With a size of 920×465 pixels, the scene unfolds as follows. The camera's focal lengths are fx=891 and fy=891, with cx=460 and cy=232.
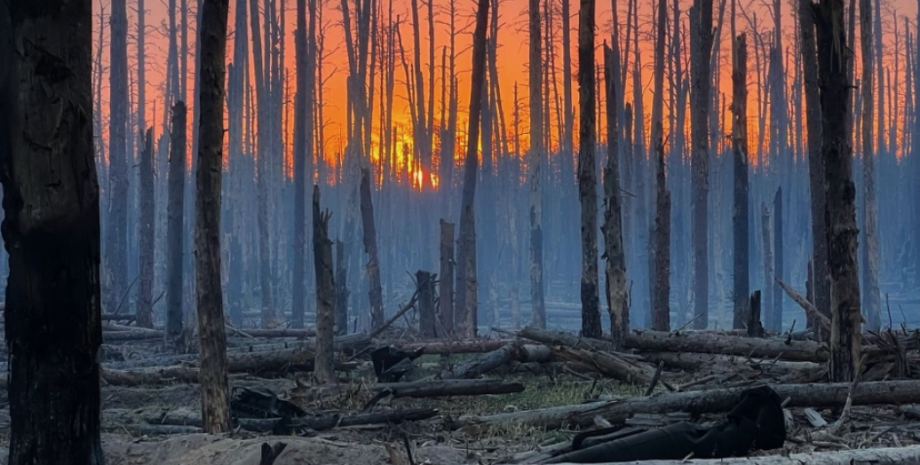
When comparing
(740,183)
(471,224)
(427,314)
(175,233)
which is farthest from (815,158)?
(175,233)

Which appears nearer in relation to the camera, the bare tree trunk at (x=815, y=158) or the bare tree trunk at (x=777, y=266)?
the bare tree trunk at (x=815, y=158)

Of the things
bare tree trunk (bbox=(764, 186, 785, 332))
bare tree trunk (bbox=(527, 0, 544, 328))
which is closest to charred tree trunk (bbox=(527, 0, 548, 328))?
bare tree trunk (bbox=(527, 0, 544, 328))

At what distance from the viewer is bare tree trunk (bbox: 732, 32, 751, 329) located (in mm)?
19438

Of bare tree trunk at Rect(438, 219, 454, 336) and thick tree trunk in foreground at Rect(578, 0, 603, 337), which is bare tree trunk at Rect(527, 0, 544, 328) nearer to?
bare tree trunk at Rect(438, 219, 454, 336)

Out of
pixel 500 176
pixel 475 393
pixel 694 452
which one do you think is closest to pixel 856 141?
pixel 500 176

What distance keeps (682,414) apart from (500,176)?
1562 inches

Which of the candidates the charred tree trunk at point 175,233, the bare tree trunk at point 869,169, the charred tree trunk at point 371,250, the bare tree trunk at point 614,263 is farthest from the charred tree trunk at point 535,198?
the charred tree trunk at point 175,233

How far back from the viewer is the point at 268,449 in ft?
17.3

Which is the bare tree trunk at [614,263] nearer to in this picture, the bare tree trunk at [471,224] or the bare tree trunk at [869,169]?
the bare tree trunk at [471,224]

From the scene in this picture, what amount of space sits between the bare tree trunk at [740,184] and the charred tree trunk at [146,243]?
13.3 metres

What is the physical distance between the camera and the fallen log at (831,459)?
4926 millimetres

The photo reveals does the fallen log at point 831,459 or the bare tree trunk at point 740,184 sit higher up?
the bare tree trunk at point 740,184

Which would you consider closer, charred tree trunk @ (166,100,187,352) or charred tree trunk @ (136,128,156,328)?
charred tree trunk @ (166,100,187,352)

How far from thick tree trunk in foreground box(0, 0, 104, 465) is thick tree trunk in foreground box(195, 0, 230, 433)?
A: 3843 mm
